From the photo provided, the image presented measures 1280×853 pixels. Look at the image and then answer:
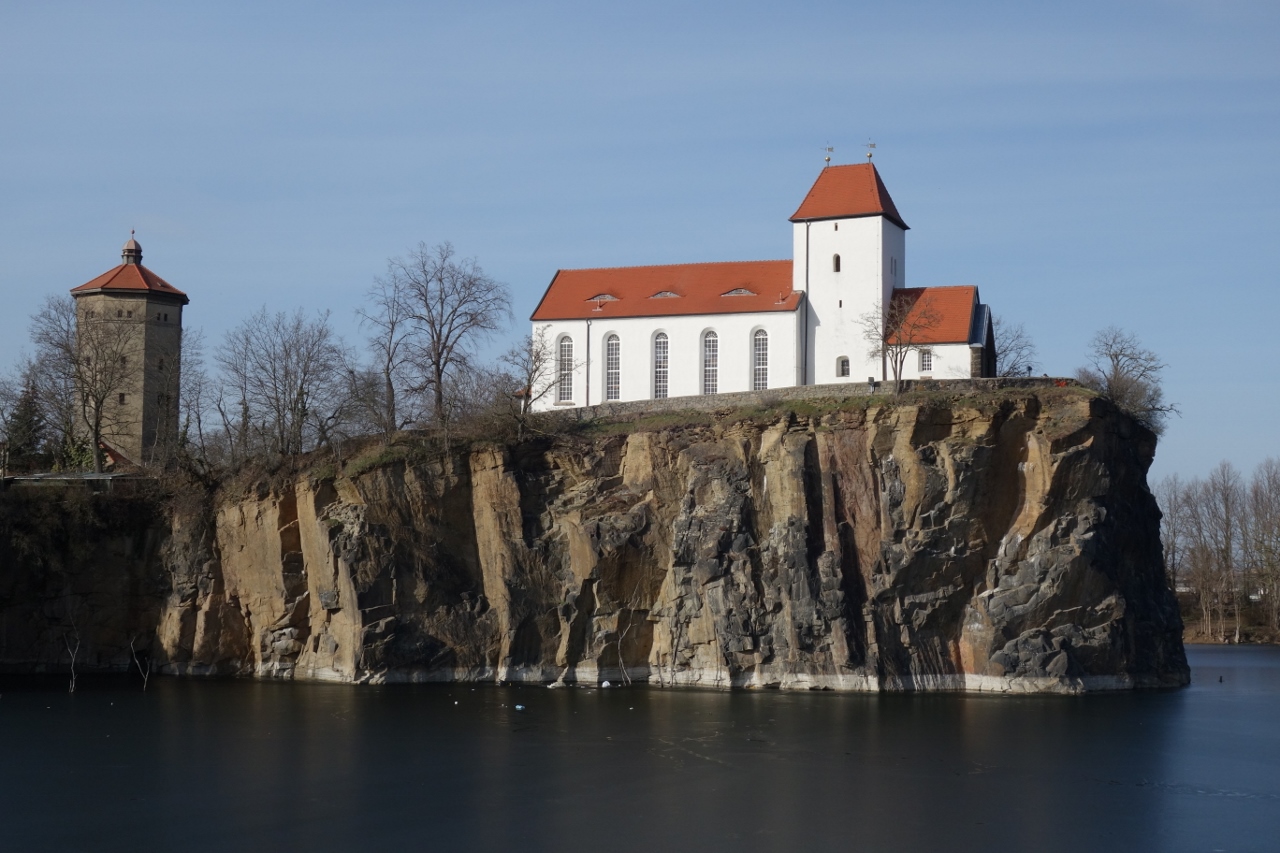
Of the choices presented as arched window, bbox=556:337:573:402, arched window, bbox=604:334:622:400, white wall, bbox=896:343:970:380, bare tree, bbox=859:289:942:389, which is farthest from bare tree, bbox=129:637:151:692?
white wall, bbox=896:343:970:380

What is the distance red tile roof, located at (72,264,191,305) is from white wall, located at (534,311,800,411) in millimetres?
21320

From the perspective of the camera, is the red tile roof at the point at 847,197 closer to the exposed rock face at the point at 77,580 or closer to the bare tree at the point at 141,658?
the exposed rock face at the point at 77,580

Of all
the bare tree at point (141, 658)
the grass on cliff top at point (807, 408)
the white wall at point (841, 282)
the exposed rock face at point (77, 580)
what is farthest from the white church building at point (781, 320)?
the bare tree at point (141, 658)

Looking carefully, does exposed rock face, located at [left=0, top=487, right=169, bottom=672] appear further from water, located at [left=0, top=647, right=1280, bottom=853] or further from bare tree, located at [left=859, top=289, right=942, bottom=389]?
bare tree, located at [left=859, top=289, right=942, bottom=389]

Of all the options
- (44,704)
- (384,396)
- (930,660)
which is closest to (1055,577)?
(930,660)

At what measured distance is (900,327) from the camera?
5612 centimetres

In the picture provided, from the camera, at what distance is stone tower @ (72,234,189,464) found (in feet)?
217

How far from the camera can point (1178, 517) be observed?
92.9m

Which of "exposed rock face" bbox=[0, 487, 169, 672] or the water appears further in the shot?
"exposed rock face" bbox=[0, 487, 169, 672]

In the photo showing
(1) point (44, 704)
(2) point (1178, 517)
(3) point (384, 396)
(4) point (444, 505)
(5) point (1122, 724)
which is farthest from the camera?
(2) point (1178, 517)

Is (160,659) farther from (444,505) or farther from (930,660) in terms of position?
(930,660)

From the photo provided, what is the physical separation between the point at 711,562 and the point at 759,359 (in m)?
13.1

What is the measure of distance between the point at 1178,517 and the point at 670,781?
231ft

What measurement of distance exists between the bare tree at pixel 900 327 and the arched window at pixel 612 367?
36.2 feet
